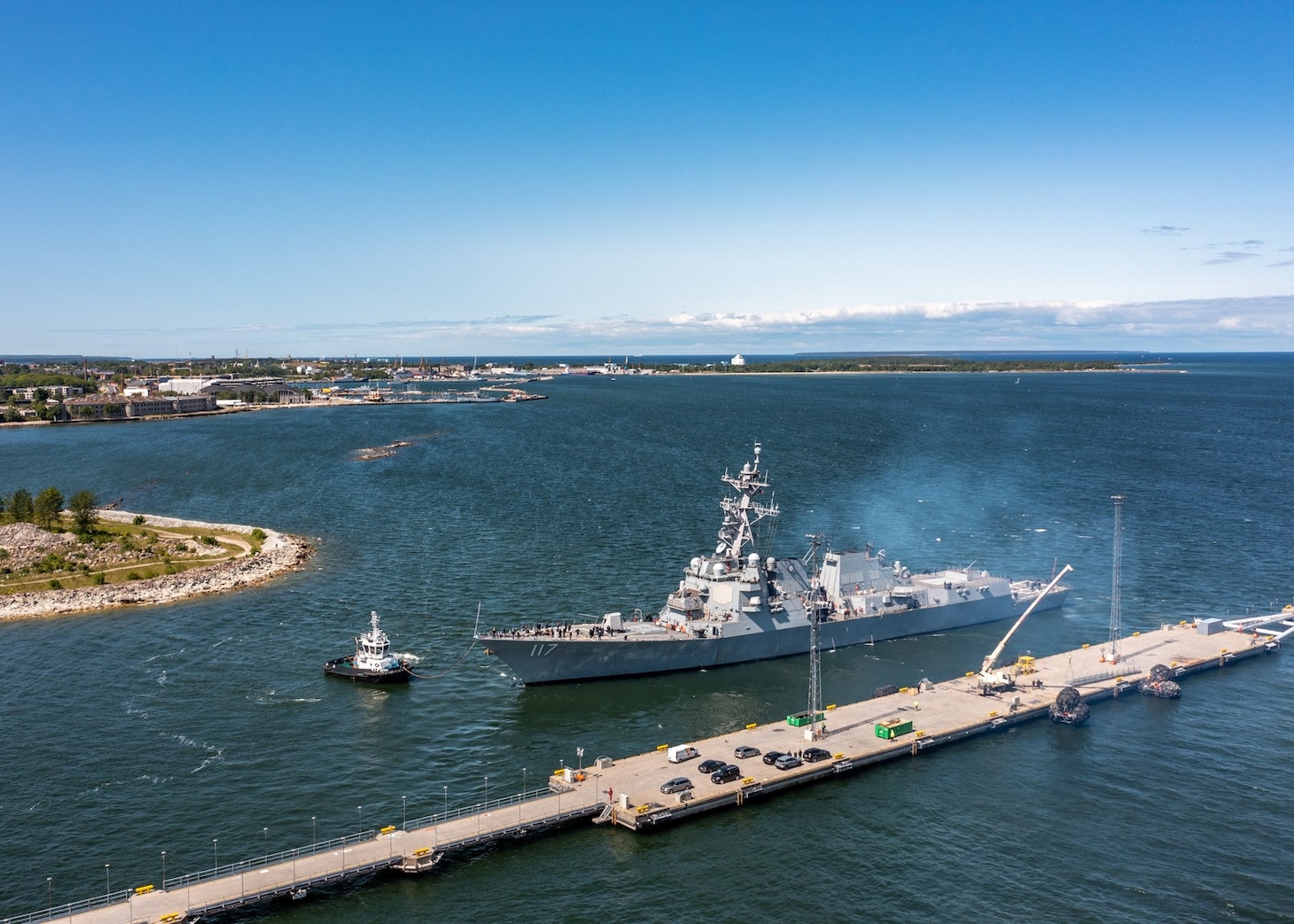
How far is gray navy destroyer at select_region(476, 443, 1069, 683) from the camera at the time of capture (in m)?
65.1

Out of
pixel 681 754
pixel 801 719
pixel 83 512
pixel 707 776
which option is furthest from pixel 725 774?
pixel 83 512

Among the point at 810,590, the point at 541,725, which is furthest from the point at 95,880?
the point at 810,590

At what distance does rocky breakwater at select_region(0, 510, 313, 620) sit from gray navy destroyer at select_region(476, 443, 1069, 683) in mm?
33607

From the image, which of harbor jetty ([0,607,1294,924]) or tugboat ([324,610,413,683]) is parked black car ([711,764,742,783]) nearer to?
harbor jetty ([0,607,1294,924])

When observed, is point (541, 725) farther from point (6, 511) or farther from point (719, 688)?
point (6, 511)

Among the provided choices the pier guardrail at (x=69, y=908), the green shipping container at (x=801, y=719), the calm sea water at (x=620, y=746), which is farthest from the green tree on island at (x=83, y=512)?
the green shipping container at (x=801, y=719)

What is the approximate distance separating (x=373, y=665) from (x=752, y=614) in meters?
30.0

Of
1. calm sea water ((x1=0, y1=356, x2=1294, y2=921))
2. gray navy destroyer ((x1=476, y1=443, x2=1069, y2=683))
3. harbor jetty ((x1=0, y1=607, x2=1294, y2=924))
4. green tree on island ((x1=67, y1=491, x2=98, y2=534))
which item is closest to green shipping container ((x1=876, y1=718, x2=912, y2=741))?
harbor jetty ((x1=0, y1=607, x2=1294, y2=924))

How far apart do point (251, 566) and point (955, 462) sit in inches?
4719

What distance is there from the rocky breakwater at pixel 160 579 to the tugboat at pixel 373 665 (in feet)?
93.6

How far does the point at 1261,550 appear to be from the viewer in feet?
334

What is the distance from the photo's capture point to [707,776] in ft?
163

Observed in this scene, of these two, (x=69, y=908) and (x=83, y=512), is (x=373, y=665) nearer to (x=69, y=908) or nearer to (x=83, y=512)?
(x=69, y=908)

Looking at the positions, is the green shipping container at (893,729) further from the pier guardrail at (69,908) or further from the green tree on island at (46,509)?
the green tree on island at (46,509)
